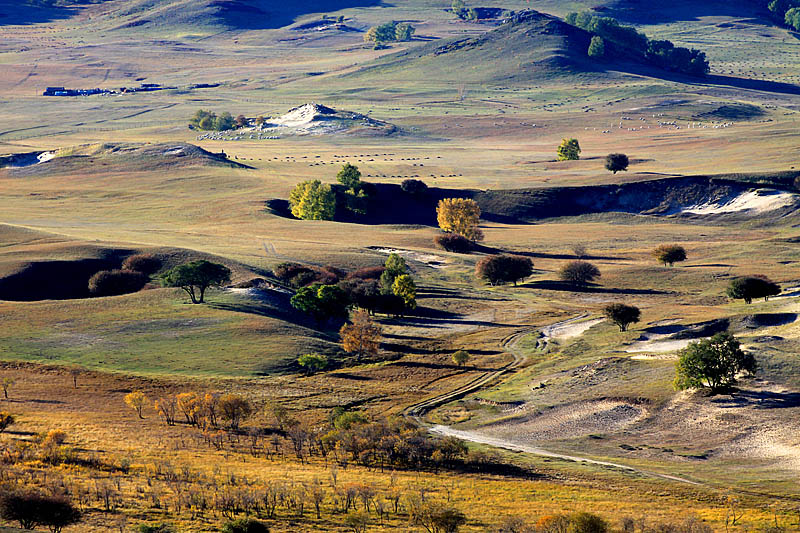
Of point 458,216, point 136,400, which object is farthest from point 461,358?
point 458,216

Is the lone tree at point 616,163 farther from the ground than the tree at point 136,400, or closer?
farther from the ground

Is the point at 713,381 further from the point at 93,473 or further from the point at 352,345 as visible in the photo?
the point at 93,473

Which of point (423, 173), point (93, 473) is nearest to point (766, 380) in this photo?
point (93, 473)

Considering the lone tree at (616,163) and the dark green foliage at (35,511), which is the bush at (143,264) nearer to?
the dark green foliage at (35,511)

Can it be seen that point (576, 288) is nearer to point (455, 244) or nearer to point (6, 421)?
point (455, 244)

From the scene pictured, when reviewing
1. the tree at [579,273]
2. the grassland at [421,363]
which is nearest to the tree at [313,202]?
the grassland at [421,363]

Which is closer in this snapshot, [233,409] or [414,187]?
[233,409]

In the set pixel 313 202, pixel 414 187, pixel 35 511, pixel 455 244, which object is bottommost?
pixel 455 244
